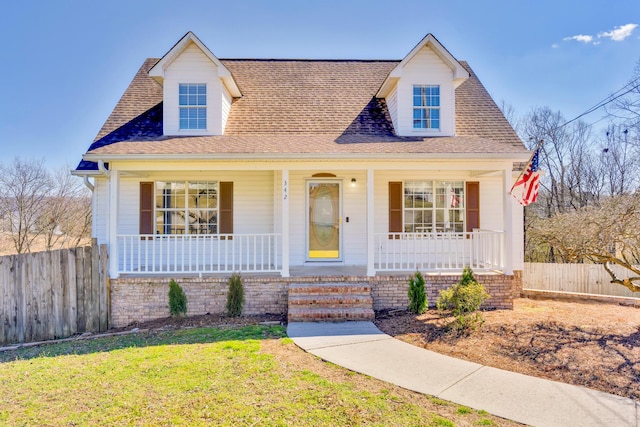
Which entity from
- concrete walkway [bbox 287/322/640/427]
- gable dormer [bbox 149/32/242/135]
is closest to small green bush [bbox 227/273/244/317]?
concrete walkway [bbox 287/322/640/427]

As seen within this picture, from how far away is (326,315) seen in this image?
276 inches

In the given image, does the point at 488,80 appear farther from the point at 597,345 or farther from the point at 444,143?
the point at 597,345

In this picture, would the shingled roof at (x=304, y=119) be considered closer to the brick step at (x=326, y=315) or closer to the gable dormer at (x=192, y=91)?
the gable dormer at (x=192, y=91)

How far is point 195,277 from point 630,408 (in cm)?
741

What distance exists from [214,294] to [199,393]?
163 inches

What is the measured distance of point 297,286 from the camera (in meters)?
7.61

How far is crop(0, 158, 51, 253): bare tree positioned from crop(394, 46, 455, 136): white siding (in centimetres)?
1816

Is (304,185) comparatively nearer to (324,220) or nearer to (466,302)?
(324,220)

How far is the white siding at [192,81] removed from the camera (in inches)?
373

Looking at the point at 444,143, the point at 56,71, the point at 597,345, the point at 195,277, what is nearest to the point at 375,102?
the point at 444,143

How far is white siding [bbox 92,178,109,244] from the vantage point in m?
9.48

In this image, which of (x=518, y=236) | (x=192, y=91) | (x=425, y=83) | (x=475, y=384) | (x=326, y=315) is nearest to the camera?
(x=475, y=384)

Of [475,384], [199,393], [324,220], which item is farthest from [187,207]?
[475,384]

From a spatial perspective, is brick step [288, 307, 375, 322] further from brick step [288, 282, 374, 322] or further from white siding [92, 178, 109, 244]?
white siding [92, 178, 109, 244]
